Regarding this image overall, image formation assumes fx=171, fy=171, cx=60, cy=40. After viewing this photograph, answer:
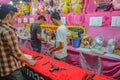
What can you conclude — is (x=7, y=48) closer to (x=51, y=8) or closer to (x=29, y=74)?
(x=29, y=74)

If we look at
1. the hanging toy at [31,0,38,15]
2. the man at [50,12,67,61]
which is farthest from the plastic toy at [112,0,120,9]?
the hanging toy at [31,0,38,15]

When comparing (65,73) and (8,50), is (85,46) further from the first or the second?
(8,50)

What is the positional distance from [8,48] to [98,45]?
2.16m

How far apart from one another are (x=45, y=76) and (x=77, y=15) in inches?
94.1

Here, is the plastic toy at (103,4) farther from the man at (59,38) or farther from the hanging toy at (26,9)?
the hanging toy at (26,9)

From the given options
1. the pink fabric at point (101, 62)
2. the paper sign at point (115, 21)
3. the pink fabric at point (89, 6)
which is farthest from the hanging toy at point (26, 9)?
the paper sign at point (115, 21)

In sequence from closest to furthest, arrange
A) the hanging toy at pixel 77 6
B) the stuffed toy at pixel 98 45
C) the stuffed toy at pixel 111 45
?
1. the stuffed toy at pixel 111 45
2. the stuffed toy at pixel 98 45
3. the hanging toy at pixel 77 6

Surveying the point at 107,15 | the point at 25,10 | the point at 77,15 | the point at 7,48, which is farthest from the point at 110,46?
the point at 25,10

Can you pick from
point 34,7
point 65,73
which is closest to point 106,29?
point 65,73

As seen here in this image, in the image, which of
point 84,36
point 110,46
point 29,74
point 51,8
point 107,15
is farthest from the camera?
point 51,8

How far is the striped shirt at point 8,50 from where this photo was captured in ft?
5.38

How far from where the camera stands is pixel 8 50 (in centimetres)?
171

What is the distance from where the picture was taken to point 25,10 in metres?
6.91

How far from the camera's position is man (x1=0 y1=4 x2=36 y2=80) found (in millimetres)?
1646
